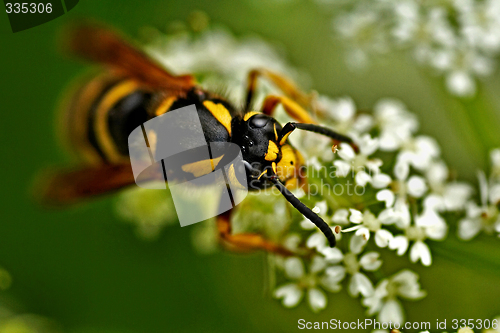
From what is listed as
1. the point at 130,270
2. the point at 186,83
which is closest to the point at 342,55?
the point at 186,83

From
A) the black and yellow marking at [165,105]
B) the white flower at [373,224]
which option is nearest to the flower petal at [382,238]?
the white flower at [373,224]

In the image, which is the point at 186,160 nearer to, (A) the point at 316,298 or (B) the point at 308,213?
(B) the point at 308,213

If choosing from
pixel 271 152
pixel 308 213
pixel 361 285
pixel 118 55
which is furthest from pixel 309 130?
pixel 118 55

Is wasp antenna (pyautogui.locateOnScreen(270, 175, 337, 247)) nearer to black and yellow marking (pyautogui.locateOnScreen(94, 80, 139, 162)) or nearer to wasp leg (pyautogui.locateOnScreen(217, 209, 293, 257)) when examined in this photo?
wasp leg (pyautogui.locateOnScreen(217, 209, 293, 257))

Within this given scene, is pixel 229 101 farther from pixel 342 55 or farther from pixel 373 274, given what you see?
pixel 342 55

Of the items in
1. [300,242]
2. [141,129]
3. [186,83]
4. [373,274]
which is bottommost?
[373,274]

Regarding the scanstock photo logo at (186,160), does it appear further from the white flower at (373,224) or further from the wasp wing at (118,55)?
the white flower at (373,224)
